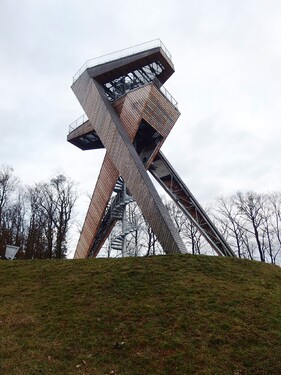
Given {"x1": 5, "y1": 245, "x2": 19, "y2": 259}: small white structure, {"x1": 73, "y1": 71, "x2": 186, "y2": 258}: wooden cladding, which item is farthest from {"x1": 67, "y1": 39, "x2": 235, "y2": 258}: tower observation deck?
{"x1": 5, "y1": 245, "x2": 19, "y2": 259}: small white structure

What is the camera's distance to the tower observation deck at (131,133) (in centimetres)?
1692

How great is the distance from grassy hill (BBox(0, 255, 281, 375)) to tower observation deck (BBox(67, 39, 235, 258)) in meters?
5.38

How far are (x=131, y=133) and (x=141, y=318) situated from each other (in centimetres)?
1184

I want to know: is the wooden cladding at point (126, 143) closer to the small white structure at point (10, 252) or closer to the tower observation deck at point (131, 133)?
the tower observation deck at point (131, 133)

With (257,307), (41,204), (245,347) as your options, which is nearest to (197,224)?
(257,307)

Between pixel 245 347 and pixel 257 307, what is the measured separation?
1966 mm

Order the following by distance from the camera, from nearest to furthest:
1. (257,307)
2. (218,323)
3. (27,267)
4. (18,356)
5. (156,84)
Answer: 1. (18,356)
2. (218,323)
3. (257,307)
4. (27,267)
5. (156,84)

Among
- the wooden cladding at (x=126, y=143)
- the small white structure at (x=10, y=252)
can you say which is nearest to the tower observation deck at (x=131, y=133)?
the wooden cladding at (x=126, y=143)

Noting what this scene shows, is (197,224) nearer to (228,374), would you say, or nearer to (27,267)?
(27,267)

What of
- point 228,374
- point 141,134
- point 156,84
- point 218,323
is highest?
point 156,84

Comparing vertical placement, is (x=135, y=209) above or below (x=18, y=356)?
above

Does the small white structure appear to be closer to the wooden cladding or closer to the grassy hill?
the grassy hill

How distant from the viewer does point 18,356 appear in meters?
6.29

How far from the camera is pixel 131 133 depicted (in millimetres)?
A: 18000
